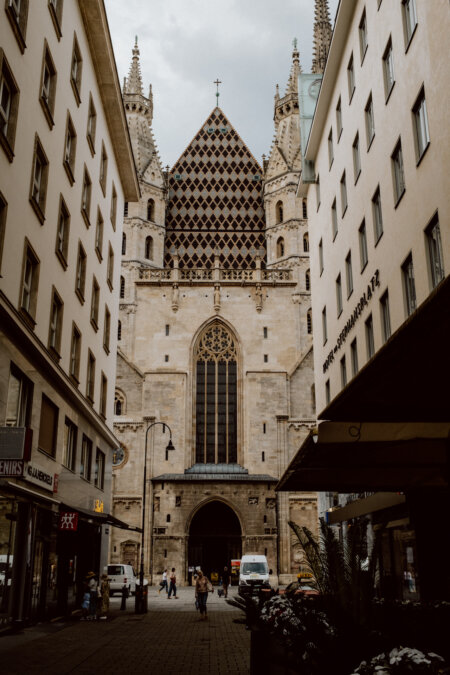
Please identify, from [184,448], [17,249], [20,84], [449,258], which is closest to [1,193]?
[17,249]

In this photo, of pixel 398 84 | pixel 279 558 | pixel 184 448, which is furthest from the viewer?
pixel 184 448

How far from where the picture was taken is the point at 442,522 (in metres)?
15.8

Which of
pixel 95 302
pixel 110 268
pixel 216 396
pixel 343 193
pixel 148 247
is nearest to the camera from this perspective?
pixel 343 193

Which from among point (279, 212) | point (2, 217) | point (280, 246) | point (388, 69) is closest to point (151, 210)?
point (279, 212)

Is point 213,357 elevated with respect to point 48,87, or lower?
elevated

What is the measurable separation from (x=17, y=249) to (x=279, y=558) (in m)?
29.2

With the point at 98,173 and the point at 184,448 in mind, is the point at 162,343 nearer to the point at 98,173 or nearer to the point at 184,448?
the point at 184,448

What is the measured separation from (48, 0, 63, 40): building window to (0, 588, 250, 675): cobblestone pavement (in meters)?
14.6

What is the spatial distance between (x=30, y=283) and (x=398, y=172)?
30.8 ft

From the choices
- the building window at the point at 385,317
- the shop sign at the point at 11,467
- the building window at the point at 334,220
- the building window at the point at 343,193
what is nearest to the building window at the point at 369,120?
the building window at the point at 343,193

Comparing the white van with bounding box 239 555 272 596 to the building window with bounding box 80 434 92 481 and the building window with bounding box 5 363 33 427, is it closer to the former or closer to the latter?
the building window with bounding box 80 434 92 481

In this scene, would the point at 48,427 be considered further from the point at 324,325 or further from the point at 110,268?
the point at 324,325

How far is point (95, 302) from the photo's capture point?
2502 centimetres

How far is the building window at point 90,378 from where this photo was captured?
23641 millimetres
